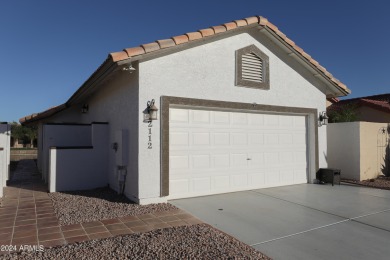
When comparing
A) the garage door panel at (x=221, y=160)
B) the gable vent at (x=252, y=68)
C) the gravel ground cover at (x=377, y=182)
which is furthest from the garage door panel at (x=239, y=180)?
the gravel ground cover at (x=377, y=182)

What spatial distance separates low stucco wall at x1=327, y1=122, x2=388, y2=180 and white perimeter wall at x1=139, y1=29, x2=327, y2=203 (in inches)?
59.9

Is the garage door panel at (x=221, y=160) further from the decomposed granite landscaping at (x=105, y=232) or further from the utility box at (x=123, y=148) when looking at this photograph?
the utility box at (x=123, y=148)

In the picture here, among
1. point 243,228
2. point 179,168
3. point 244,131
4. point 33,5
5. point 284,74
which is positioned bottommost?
point 243,228

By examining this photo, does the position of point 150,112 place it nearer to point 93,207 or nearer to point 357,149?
point 93,207

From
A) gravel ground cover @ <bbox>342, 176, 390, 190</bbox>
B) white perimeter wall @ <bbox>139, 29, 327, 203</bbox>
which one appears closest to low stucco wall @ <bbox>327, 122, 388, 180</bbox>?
gravel ground cover @ <bbox>342, 176, 390, 190</bbox>

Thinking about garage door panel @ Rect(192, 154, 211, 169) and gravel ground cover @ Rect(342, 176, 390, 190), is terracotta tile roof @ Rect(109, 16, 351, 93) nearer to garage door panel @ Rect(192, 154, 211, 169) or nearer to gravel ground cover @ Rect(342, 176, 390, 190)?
garage door panel @ Rect(192, 154, 211, 169)

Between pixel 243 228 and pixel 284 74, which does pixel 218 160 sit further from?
pixel 284 74

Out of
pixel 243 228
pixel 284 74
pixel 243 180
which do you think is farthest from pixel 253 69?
pixel 243 228

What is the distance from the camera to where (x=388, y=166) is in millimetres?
12242

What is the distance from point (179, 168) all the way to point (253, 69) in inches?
161

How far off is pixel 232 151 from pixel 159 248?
491 centimetres

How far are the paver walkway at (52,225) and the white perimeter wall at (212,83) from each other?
4.34ft

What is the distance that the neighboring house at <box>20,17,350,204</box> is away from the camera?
22.5ft

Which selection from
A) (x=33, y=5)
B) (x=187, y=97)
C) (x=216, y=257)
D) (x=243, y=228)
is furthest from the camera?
(x=33, y=5)
